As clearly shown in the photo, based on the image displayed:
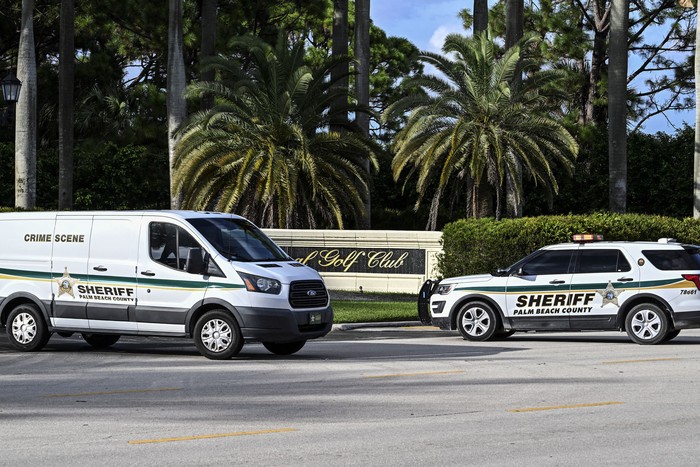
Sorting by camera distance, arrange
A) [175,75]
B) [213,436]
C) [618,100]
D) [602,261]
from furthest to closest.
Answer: [175,75]
[618,100]
[602,261]
[213,436]

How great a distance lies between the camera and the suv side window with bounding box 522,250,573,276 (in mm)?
18484

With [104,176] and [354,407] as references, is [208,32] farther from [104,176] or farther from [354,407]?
[354,407]

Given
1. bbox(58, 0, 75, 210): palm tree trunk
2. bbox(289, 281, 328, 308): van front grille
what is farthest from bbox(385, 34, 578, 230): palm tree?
bbox(289, 281, 328, 308): van front grille

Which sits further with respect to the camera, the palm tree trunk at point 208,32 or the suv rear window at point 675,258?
the palm tree trunk at point 208,32

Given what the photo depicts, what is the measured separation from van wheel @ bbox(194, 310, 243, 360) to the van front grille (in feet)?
2.91

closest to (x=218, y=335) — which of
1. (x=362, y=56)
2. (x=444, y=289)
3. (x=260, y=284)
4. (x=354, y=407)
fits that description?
(x=260, y=284)

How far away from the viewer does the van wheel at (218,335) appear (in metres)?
15.0

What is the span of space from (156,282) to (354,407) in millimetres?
5728

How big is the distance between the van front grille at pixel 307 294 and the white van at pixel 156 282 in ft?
0.05

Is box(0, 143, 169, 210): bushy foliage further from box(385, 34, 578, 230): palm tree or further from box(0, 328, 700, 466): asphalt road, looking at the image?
box(0, 328, 700, 466): asphalt road

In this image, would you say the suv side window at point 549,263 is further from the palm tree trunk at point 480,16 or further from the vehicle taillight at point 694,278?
the palm tree trunk at point 480,16

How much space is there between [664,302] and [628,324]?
68cm

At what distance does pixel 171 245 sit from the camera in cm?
1562

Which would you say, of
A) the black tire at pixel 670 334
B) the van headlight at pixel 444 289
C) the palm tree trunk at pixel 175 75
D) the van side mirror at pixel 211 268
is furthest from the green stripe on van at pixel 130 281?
the palm tree trunk at pixel 175 75
